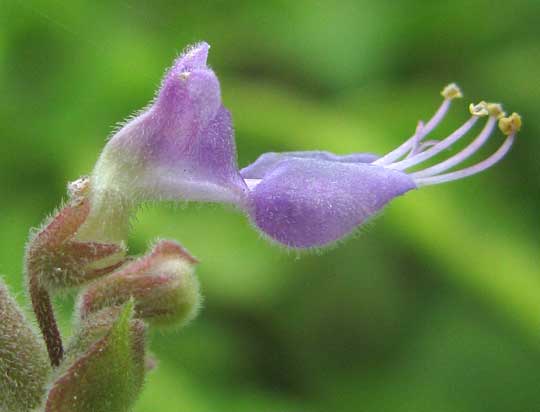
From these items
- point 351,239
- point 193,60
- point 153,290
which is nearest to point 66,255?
point 153,290

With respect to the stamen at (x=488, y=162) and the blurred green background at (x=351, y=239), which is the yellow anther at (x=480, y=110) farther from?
the blurred green background at (x=351, y=239)

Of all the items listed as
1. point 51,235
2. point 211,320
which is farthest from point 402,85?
point 51,235

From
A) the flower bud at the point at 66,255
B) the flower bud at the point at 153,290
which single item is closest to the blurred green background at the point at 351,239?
the flower bud at the point at 153,290

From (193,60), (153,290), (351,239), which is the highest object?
(193,60)

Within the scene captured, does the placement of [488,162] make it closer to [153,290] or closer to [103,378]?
[153,290]

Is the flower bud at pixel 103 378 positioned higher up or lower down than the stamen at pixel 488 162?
lower down

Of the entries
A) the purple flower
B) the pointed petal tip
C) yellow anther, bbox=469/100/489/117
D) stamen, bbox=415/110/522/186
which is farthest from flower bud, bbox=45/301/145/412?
yellow anther, bbox=469/100/489/117
